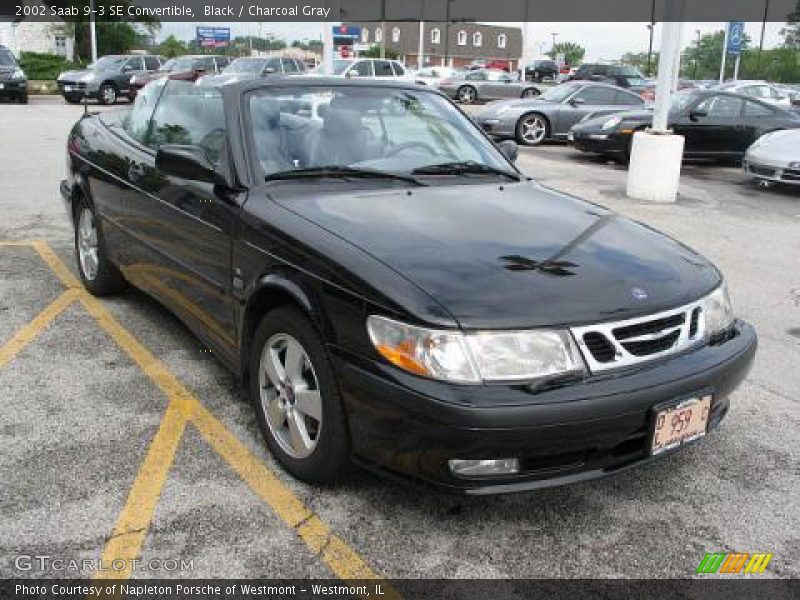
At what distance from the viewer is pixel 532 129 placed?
653 inches

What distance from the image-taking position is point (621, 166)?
563 inches

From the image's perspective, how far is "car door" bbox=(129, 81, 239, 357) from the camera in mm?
3635

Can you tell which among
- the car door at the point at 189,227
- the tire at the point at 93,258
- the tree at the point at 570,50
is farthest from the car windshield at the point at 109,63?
the tree at the point at 570,50

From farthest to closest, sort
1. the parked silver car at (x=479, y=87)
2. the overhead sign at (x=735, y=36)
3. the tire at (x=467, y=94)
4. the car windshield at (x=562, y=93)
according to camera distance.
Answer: the overhead sign at (x=735, y=36) → the tire at (x=467, y=94) → the parked silver car at (x=479, y=87) → the car windshield at (x=562, y=93)

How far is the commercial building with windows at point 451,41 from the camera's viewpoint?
8950cm

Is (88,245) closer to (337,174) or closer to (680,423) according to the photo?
(337,174)

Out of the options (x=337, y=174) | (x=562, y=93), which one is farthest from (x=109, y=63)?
(x=337, y=174)

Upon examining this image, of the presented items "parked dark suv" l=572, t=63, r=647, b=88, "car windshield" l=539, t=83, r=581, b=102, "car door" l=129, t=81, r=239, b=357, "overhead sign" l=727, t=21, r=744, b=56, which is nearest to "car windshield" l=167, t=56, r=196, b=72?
"car windshield" l=539, t=83, r=581, b=102

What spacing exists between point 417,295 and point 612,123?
1234 cm

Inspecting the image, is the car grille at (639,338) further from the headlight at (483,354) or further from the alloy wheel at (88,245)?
the alloy wheel at (88,245)

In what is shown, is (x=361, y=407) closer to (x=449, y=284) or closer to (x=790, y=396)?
(x=449, y=284)

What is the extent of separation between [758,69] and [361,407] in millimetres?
73003

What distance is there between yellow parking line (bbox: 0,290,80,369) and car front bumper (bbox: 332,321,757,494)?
2.57 metres

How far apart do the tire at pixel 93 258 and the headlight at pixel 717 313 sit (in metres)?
3.72
